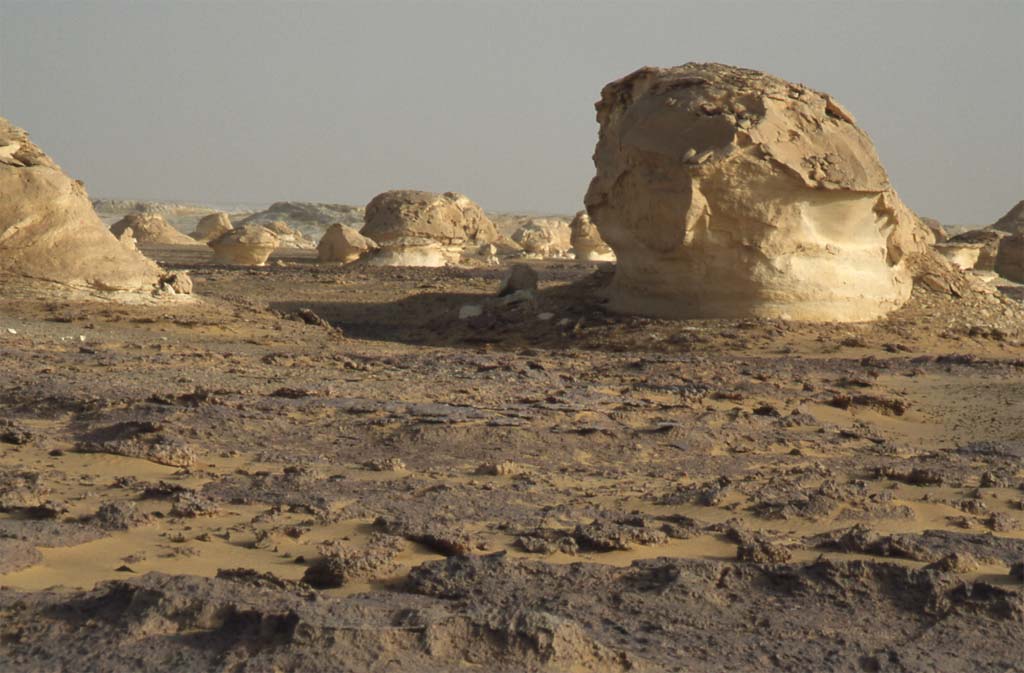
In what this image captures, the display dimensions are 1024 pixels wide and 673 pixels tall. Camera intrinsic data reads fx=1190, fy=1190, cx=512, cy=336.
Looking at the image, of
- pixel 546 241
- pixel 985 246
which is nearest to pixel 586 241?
pixel 546 241

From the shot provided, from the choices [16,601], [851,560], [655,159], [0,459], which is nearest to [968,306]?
[655,159]

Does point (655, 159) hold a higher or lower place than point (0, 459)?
higher

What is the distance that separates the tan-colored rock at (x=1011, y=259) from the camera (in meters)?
23.3

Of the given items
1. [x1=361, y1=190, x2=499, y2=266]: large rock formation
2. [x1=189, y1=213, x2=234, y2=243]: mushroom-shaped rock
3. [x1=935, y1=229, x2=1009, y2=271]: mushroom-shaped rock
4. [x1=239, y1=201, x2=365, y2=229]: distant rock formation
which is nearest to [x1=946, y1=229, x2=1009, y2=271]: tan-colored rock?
[x1=935, y1=229, x2=1009, y2=271]: mushroom-shaped rock

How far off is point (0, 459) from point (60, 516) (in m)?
0.94

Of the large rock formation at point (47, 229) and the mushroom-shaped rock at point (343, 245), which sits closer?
the large rock formation at point (47, 229)

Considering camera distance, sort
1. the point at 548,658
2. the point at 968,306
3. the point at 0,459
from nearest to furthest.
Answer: the point at 548,658
the point at 0,459
the point at 968,306

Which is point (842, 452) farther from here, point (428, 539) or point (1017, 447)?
point (428, 539)

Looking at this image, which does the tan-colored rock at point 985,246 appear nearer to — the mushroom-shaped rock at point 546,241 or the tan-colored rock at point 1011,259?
the tan-colored rock at point 1011,259

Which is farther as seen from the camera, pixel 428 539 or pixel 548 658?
pixel 428 539

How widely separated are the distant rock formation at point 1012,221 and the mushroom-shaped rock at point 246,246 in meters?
18.5

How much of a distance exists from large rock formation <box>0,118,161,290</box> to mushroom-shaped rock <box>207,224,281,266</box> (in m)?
10.6

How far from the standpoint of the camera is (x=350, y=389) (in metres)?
6.60

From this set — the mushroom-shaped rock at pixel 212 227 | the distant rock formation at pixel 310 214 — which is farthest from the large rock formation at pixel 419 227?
the distant rock formation at pixel 310 214
